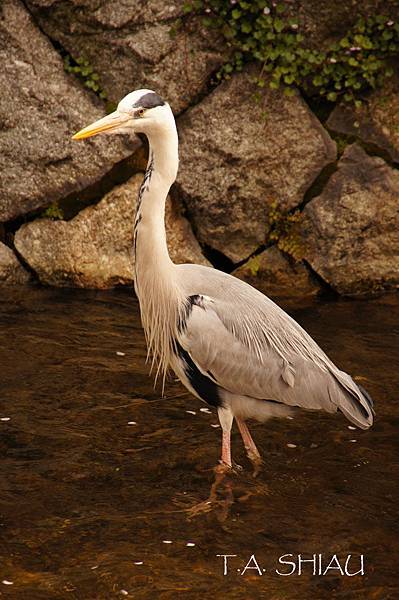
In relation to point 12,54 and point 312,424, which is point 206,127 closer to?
point 12,54

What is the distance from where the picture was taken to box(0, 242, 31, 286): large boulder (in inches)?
268

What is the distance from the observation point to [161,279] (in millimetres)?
4820

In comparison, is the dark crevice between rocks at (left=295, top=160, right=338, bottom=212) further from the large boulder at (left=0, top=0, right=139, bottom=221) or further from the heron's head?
the heron's head

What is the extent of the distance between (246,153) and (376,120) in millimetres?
865

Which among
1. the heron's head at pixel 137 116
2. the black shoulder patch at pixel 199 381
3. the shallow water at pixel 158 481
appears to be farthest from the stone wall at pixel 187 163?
the heron's head at pixel 137 116

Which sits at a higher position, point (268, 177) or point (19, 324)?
point (268, 177)

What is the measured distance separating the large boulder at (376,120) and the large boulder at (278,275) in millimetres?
892

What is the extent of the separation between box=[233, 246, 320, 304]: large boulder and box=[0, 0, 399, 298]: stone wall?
0.01m

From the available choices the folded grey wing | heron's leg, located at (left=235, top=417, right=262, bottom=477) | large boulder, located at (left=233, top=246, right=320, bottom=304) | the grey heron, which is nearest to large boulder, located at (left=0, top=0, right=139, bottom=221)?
large boulder, located at (left=233, top=246, right=320, bottom=304)

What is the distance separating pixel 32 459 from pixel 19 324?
5.27 ft

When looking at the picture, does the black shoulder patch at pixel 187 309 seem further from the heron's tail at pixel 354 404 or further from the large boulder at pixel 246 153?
the large boulder at pixel 246 153

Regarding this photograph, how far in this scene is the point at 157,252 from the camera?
4797 mm

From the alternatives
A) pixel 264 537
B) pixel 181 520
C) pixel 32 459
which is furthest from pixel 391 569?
pixel 32 459

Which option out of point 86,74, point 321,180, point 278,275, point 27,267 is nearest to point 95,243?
point 27,267
